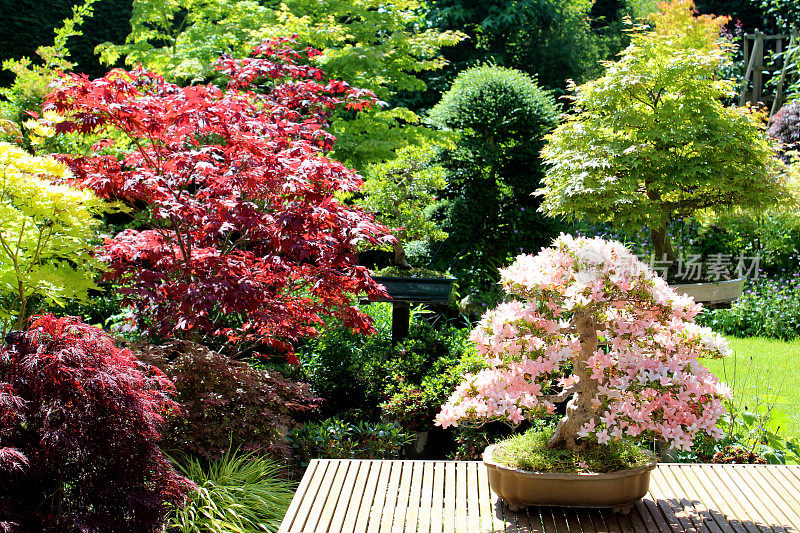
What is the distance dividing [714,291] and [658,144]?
6.04 feet

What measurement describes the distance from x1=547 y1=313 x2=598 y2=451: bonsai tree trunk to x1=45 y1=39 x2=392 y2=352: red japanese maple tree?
1.52 meters

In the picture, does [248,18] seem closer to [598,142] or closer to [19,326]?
[598,142]

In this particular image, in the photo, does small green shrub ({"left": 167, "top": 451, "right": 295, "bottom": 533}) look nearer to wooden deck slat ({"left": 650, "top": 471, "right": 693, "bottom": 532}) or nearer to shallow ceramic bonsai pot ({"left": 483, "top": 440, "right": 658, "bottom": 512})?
shallow ceramic bonsai pot ({"left": 483, "top": 440, "right": 658, "bottom": 512})

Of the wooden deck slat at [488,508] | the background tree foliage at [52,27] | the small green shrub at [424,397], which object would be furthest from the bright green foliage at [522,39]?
the wooden deck slat at [488,508]

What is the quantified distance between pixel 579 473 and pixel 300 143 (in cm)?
238

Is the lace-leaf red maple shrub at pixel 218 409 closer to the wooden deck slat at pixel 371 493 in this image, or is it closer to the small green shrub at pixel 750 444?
the wooden deck slat at pixel 371 493

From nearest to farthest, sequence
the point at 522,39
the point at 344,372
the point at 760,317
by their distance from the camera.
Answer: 1. the point at 344,372
2. the point at 760,317
3. the point at 522,39

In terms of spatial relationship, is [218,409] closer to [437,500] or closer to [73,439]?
[73,439]

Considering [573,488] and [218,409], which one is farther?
[218,409]

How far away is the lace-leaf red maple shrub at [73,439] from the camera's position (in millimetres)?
2260

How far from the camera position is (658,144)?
584 centimetres

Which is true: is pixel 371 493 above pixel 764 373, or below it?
above

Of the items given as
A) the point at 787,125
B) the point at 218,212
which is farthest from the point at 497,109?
the point at 787,125

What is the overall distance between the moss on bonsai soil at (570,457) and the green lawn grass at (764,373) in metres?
1.88
